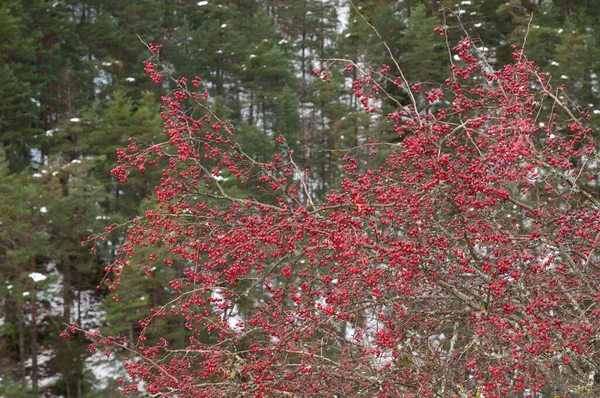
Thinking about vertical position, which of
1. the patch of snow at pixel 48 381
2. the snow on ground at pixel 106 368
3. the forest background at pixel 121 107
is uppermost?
the forest background at pixel 121 107

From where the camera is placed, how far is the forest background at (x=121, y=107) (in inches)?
773

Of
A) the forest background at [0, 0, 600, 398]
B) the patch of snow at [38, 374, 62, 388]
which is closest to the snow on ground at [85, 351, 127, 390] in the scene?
the forest background at [0, 0, 600, 398]

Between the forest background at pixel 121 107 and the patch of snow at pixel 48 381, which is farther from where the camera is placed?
the patch of snow at pixel 48 381

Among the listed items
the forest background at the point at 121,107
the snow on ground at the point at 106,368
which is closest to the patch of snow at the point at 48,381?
the forest background at the point at 121,107

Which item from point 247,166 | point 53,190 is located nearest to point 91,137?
A: point 53,190

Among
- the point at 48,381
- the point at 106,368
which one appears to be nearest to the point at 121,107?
the point at 106,368

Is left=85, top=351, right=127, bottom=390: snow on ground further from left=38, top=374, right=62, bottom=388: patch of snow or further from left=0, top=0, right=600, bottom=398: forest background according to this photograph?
left=38, top=374, right=62, bottom=388: patch of snow

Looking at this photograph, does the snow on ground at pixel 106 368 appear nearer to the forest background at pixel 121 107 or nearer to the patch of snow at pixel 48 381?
the forest background at pixel 121 107

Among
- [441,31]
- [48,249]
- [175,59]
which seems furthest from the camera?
[175,59]

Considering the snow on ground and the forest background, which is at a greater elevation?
the forest background

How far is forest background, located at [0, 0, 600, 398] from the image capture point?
773 inches

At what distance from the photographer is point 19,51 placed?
26344mm

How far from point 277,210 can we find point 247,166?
679 millimetres

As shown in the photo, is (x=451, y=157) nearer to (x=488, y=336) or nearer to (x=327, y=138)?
(x=488, y=336)
